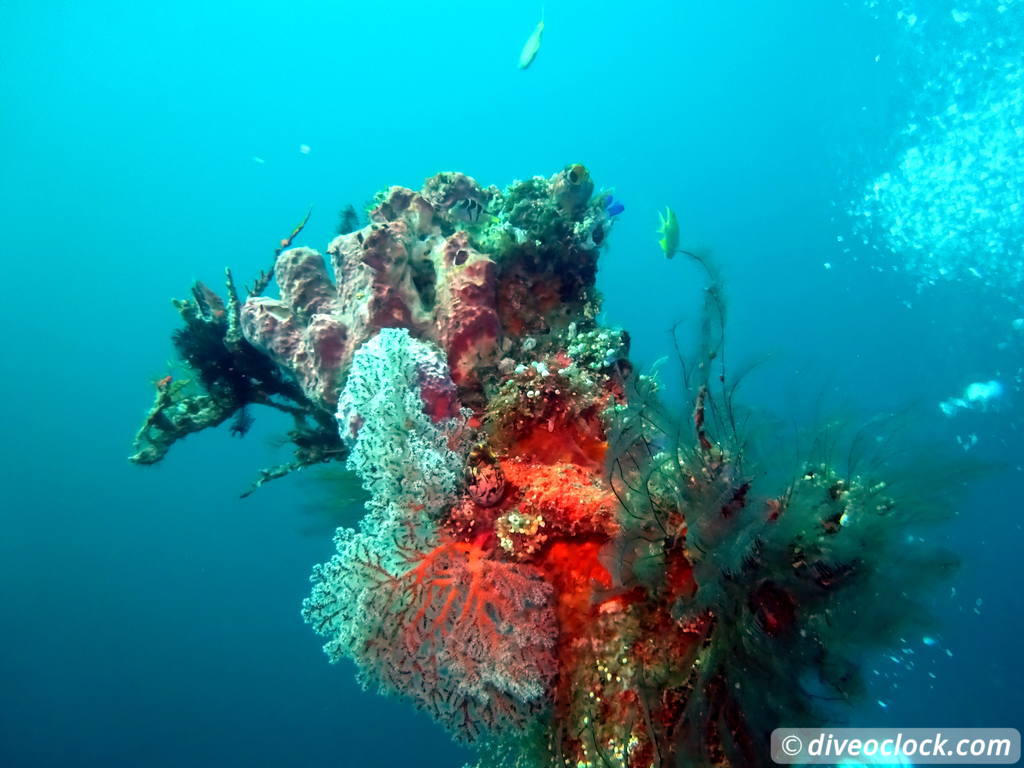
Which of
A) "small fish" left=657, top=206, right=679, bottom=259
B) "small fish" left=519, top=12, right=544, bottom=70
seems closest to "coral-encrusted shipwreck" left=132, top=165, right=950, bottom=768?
"small fish" left=657, top=206, right=679, bottom=259

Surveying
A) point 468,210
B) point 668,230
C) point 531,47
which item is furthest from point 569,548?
point 531,47

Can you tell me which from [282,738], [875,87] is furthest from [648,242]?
[282,738]

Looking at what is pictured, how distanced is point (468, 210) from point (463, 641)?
4.47 meters

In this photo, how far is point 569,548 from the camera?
4078 mm

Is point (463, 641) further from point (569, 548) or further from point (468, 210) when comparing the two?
point (468, 210)

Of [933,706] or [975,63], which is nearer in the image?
[975,63]

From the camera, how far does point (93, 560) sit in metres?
45.9

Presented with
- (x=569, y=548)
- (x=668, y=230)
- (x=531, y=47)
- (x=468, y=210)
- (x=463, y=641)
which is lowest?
(x=463, y=641)

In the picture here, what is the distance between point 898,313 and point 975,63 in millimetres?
22333

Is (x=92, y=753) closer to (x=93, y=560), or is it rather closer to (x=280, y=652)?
(x=280, y=652)

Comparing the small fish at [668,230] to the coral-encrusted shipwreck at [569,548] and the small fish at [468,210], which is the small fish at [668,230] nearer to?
Result: the small fish at [468,210]

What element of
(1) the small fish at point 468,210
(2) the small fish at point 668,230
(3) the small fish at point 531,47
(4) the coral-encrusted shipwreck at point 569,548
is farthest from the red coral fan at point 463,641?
(3) the small fish at point 531,47

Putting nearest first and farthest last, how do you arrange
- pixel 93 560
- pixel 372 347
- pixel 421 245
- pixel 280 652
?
pixel 372 347 → pixel 421 245 → pixel 280 652 → pixel 93 560

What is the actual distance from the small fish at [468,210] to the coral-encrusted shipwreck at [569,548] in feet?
2.61
